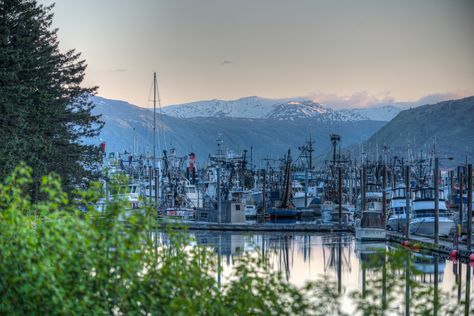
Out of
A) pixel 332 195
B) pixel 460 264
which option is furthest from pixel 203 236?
pixel 332 195

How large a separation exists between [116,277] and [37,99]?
143ft

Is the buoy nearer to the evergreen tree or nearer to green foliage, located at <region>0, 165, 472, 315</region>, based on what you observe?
the evergreen tree

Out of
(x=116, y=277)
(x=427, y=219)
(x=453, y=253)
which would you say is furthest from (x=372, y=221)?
(x=116, y=277)

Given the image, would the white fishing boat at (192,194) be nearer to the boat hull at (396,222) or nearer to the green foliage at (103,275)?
the boat hull at (396,222)

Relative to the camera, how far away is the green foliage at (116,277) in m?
17.7

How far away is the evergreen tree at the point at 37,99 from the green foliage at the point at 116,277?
31861 millimetres

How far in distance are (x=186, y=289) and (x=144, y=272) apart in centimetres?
148

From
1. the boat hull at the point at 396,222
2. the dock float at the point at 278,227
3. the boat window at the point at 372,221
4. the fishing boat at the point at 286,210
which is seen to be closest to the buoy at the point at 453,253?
the boat window at the point at 372,221

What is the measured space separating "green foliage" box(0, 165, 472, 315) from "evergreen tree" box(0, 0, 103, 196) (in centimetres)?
3186

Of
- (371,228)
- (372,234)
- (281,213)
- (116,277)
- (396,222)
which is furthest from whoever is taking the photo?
(281,213)

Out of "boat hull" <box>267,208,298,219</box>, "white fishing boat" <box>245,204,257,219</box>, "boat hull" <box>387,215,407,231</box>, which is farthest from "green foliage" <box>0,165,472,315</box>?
"boat hull" <box>267,208,298,219</box>

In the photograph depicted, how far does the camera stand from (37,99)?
60.1 meters

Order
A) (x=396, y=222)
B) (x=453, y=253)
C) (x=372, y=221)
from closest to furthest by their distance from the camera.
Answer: (x=453, y=253) → (x=372, y=221) → (x=396, y=222)

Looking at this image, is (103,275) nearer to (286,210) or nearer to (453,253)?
(453,253)
